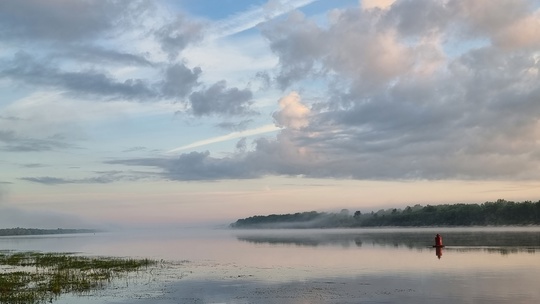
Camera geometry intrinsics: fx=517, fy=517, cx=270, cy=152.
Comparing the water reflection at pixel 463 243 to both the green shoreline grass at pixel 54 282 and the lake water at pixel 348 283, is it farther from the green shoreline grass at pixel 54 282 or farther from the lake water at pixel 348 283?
the green shoreline grass at pixel 54 282

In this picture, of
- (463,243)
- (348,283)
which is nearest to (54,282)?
(348,283)

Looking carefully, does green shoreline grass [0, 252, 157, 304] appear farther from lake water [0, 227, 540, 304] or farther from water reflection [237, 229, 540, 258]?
water reflection [237, 229, 540, 258]

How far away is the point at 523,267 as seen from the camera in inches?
1998

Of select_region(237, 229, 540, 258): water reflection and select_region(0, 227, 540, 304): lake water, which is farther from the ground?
select_region(0, 227, 540, 304): lake water

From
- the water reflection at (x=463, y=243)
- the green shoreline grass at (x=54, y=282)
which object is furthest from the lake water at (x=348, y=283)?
the water reflection at (x=463, y=243)

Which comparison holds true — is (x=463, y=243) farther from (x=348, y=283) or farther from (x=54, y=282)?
(x=54, y=282)

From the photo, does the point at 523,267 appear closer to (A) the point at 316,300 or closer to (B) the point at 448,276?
(B) the point at 448,276

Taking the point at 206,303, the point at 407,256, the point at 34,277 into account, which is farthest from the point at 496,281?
the point at 34,277

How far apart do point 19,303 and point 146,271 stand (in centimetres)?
2523

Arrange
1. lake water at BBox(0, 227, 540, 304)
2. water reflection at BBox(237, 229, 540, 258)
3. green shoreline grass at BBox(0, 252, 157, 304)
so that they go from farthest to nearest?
water reflection at BBox(237, 229, 540, 258), green shoreline grass at BBox(0, 252, 157, 304), lake water at BBox(0, 227, 540, 304)

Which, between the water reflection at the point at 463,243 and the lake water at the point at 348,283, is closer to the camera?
the lake water at the point at 348,283

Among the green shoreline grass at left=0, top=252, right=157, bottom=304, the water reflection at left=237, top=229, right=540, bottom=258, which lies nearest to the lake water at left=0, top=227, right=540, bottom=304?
the green shoreline grass at left=0, top=252, right=157, bottom=304

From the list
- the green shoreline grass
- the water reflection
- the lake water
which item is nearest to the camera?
the lake water

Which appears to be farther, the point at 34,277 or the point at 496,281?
the point at 34,277
